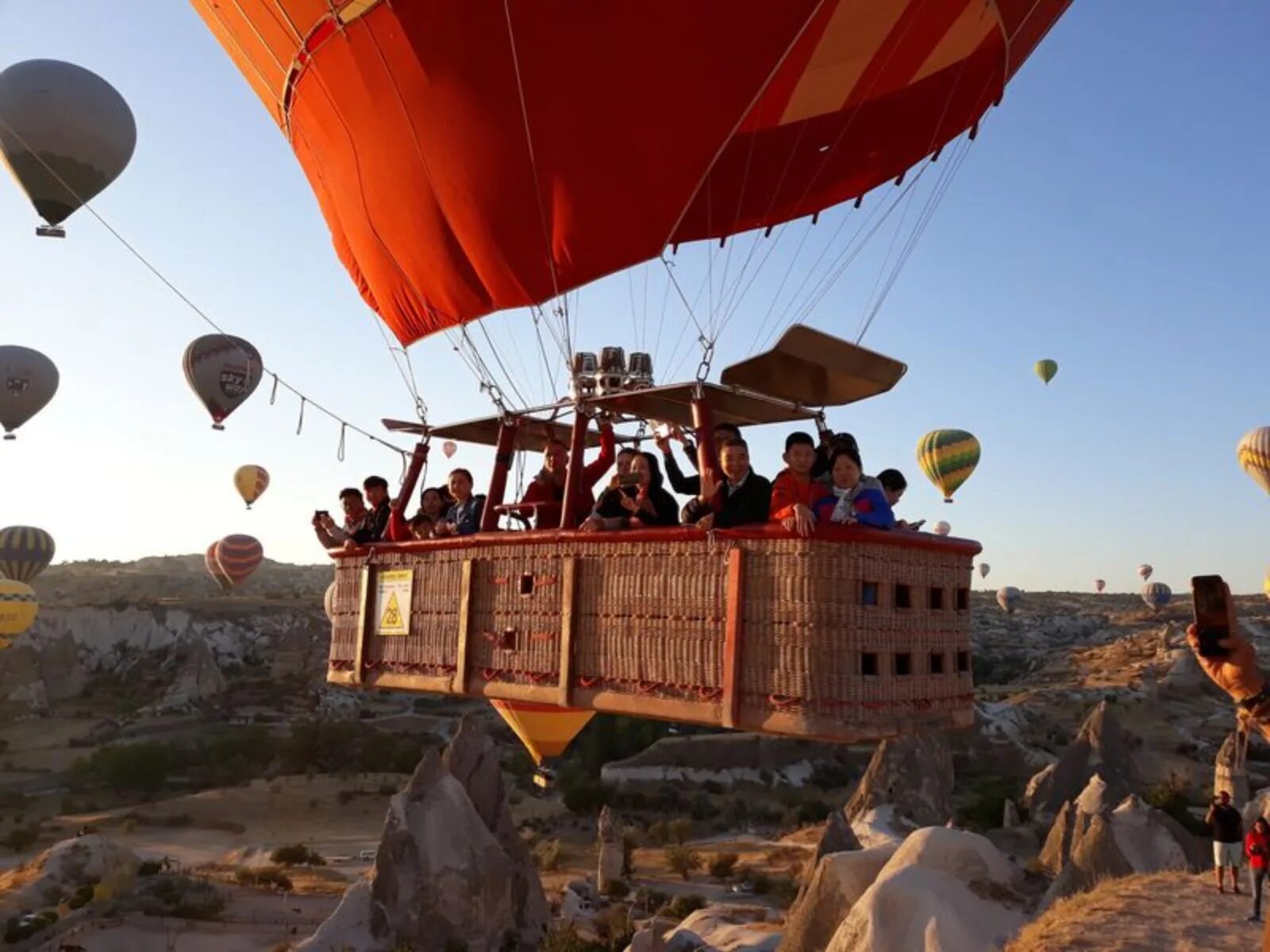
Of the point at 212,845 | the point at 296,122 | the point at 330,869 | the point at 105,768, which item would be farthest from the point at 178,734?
the point at 296,122

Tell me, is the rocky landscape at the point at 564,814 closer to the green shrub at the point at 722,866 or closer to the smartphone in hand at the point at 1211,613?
the green shrub at the point at 722,866

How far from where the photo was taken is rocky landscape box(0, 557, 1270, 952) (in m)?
13.8

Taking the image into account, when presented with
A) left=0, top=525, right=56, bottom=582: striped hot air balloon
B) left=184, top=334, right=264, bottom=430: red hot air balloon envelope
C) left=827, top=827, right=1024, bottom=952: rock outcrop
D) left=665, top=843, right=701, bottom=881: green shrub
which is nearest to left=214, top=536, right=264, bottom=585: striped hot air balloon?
left=0, top=525, right=56, bottom=582: striped hot air balloon

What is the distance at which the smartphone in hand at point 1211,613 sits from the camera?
7.45 feet

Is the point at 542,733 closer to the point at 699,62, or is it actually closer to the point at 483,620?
the point at 483,620

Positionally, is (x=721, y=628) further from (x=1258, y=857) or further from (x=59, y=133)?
(x=59, y=133)

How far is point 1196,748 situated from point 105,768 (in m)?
38.4

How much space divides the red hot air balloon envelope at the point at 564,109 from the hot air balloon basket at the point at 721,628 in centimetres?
259

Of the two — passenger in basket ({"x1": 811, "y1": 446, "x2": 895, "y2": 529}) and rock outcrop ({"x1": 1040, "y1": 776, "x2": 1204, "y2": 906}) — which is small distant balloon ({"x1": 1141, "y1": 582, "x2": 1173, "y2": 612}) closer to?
rock outcrop ({"x1": 1040, "y1": 776, "x2": 1204, "y2": 906})

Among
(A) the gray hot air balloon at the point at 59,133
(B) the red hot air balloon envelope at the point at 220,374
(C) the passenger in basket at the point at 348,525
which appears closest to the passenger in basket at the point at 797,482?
(C) the passenger in basket at the point at 348,525

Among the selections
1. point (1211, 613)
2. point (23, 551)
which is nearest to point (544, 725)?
point (1211, 613)

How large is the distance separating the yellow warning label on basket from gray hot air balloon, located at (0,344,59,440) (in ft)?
102

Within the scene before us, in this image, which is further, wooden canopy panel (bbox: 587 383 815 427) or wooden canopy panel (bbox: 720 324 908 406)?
wooden canopy panel (bbox: 587 383 815 427)

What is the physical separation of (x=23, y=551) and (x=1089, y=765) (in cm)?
4546
